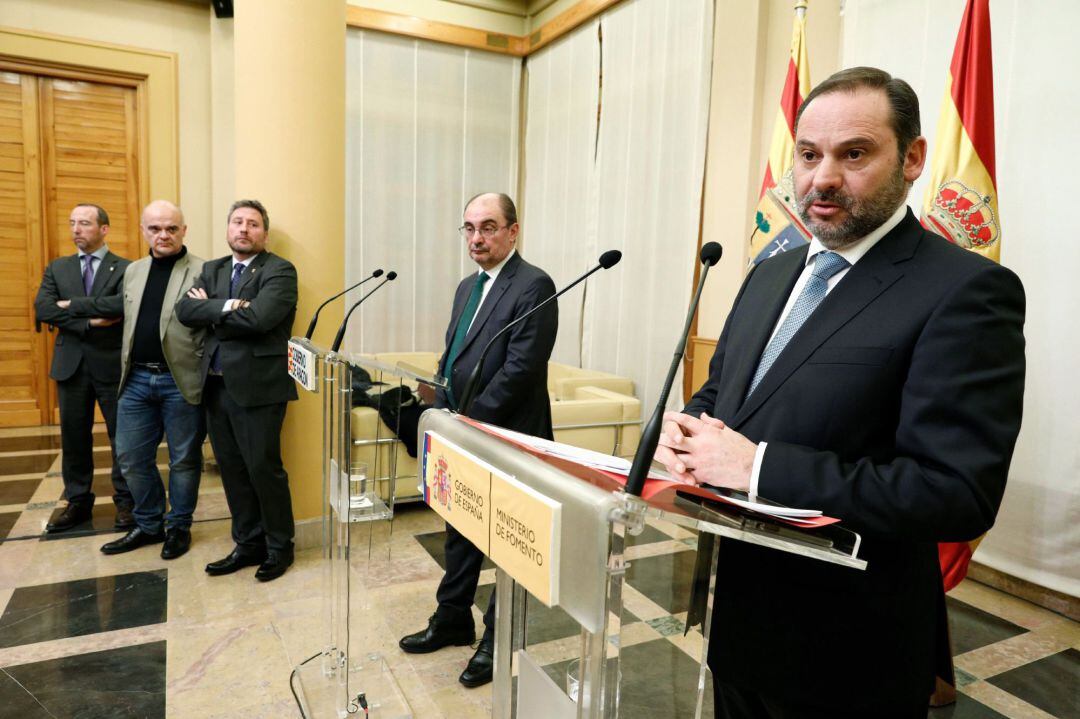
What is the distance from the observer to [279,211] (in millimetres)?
3084

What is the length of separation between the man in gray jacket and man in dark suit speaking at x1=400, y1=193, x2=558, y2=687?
1.35 meters

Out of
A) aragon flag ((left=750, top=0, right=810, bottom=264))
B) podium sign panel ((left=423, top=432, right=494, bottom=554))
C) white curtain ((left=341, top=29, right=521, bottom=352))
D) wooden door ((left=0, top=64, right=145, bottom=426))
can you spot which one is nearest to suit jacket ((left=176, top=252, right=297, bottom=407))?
podium sign panel ((left=423, top=432, right=494, bottom=554))

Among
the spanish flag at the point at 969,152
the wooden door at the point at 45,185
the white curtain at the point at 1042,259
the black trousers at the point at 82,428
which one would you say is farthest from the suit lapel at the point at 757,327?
the wooden door at the point at 45,185

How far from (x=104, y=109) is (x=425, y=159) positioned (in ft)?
8.30

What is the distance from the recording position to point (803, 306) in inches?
41.5

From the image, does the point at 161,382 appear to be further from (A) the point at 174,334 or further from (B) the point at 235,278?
(B) the point at 235,278

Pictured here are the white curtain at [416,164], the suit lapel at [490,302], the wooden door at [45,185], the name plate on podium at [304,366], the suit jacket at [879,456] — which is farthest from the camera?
the white curtain at [416,164]

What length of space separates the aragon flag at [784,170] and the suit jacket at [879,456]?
221 centimetres

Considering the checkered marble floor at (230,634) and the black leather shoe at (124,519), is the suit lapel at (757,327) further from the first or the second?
the black leather shoe at (124,519)

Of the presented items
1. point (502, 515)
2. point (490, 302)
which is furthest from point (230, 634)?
point (502, 515)

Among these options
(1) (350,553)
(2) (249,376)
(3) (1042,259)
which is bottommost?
(1) (350,553)

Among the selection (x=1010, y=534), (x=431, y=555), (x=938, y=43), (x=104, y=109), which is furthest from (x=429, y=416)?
(x=104, y=109)

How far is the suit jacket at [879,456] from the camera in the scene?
2.73 ft

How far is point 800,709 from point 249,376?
2430mm
